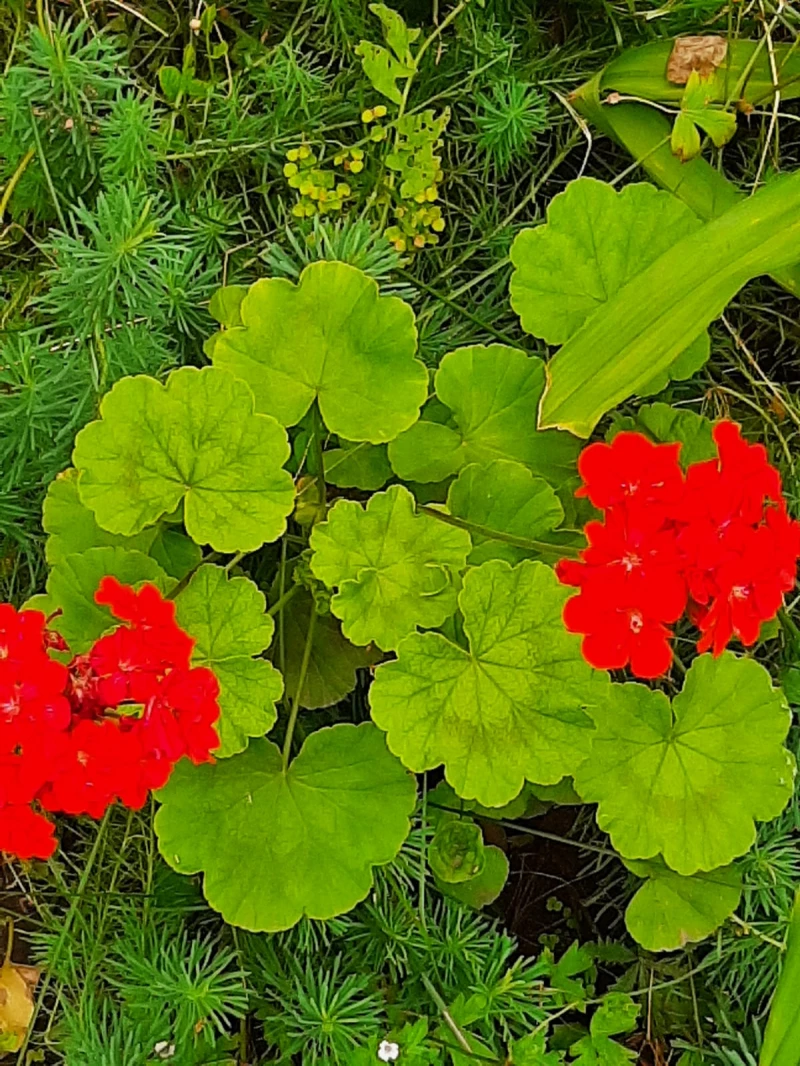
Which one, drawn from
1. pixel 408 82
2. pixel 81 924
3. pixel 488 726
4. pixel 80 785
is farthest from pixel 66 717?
pixel 408 82

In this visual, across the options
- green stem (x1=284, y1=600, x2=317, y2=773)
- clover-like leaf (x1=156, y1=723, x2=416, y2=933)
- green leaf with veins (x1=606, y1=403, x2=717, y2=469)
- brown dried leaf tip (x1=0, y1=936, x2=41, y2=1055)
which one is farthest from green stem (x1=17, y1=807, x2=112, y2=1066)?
green leaf with veins (x1=606, y1=403, x2=717, y2=469)

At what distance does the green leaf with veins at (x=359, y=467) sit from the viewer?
133 cm

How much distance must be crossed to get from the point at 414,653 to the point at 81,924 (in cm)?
58

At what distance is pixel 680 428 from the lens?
135cm

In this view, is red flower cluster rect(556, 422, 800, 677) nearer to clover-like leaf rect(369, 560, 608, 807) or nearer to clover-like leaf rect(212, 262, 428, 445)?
clover-like leaf rect(369, 560, 608, 807)

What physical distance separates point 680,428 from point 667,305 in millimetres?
198

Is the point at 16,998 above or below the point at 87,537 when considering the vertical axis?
below

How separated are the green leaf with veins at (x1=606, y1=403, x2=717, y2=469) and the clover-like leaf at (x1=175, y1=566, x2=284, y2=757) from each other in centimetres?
51

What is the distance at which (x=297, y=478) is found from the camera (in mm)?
1343

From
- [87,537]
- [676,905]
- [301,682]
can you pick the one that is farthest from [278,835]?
[676,905]

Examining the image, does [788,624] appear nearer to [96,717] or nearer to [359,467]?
[359,467]

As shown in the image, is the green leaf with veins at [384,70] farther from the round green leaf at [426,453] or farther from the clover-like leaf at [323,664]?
the clover-like leaf at [323,664]

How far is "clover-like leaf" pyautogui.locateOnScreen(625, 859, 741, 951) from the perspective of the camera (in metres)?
1.32

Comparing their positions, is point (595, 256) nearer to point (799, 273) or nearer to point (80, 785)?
point (799, 273)
